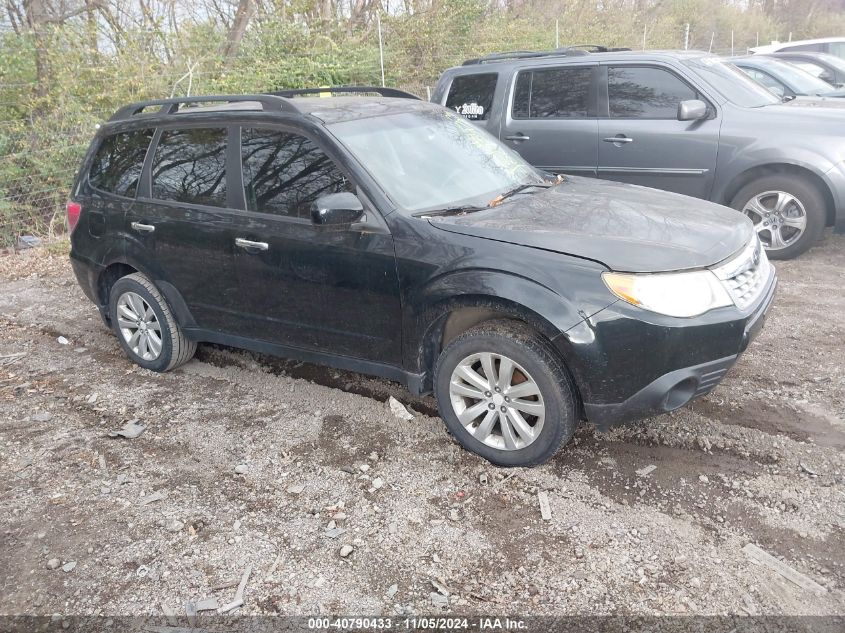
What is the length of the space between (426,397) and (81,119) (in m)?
6.94

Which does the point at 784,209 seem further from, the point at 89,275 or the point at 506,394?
the point at 89,275

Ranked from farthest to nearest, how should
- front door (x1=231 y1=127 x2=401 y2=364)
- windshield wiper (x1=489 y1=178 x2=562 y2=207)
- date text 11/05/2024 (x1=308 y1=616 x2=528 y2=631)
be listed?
windshield wiper (x1=489 y1=178 x2=562 y2=207) < front door (x1=231 y1=127 x2=401 y2=364) < date text 11/05/2024 (x1=308 y1=616 x2=528 y2=631)

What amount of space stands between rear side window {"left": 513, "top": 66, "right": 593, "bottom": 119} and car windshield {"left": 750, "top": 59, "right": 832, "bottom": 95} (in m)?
4.24

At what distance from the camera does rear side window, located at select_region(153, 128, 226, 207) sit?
4164 mm

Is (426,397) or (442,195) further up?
(442,195)

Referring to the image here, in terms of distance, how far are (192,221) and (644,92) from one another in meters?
4.57

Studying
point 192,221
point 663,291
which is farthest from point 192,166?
point 663,291

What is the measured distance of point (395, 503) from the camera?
10.7 feet

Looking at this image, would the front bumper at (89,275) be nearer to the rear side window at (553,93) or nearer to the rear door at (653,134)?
the rear side window at (553,93)

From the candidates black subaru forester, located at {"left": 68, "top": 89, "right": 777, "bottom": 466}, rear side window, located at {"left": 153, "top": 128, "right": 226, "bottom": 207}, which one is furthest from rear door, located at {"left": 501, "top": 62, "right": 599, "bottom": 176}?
rear side window, located at {"left": 153, "top": 128, "right": 226, "bottom": 207}

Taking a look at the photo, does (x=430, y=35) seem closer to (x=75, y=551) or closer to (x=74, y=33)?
(x=74, y=33)

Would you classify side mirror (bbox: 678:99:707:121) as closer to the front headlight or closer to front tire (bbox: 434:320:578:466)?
the front headlight

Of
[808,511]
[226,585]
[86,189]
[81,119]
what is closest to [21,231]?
[81,119]

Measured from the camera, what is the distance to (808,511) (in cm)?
300
